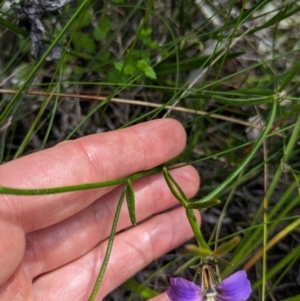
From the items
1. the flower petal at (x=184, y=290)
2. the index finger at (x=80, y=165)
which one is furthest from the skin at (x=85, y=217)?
the flower petal at (x=184, y=290)

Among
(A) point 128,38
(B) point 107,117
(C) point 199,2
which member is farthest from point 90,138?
(C) point 199,2

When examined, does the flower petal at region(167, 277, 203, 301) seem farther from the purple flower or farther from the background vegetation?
the background vegetation

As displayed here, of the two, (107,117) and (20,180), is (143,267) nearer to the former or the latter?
(107,117)

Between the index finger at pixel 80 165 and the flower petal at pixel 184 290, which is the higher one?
the index finger at pixel 80 165

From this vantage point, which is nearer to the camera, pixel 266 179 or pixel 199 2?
pixel 266 179

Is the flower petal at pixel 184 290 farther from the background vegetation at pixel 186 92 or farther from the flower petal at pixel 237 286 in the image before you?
the background vegetation at pixel 186 92

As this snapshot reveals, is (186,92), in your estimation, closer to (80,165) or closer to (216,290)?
(80,165)
